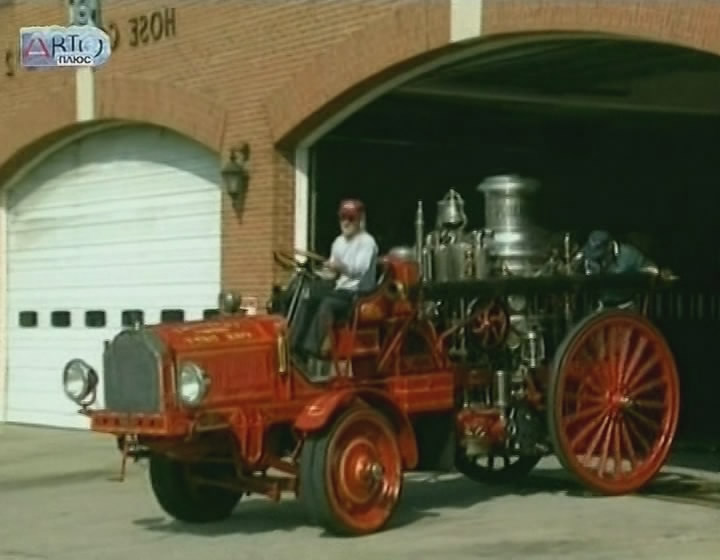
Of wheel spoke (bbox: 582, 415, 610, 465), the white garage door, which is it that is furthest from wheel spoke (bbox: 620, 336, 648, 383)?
the white garage door

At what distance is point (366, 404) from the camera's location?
10.8 m

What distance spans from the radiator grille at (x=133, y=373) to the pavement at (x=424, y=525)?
3.00 feet

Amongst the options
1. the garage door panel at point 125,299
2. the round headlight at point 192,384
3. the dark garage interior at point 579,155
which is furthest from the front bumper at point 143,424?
the garage door panel at point 125,299

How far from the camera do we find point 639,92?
709 inches

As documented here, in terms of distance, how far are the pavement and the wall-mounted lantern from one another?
10.7 ft

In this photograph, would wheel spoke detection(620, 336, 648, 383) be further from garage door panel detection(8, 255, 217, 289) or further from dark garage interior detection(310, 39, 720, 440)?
garage door panel detection(8, 255, 217, 289)

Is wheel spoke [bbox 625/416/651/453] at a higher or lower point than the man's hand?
lower

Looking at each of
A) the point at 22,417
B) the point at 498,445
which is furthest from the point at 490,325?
the point at 22,417

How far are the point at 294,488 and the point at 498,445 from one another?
6.08 ft

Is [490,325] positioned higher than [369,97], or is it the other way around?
[369,97]

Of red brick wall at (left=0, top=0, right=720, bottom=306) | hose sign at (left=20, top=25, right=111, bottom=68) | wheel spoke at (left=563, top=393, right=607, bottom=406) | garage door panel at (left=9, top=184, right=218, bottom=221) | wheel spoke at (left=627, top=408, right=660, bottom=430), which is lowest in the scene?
wheel spoke at (left=627, top=408, right=660, bottom=430)

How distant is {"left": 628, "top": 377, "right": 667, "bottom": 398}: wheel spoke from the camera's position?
1216 cm

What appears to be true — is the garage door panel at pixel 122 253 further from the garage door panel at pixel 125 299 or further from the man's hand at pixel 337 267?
the man's hand at pixel 337 267

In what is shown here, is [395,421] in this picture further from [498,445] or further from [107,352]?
[107,352]
